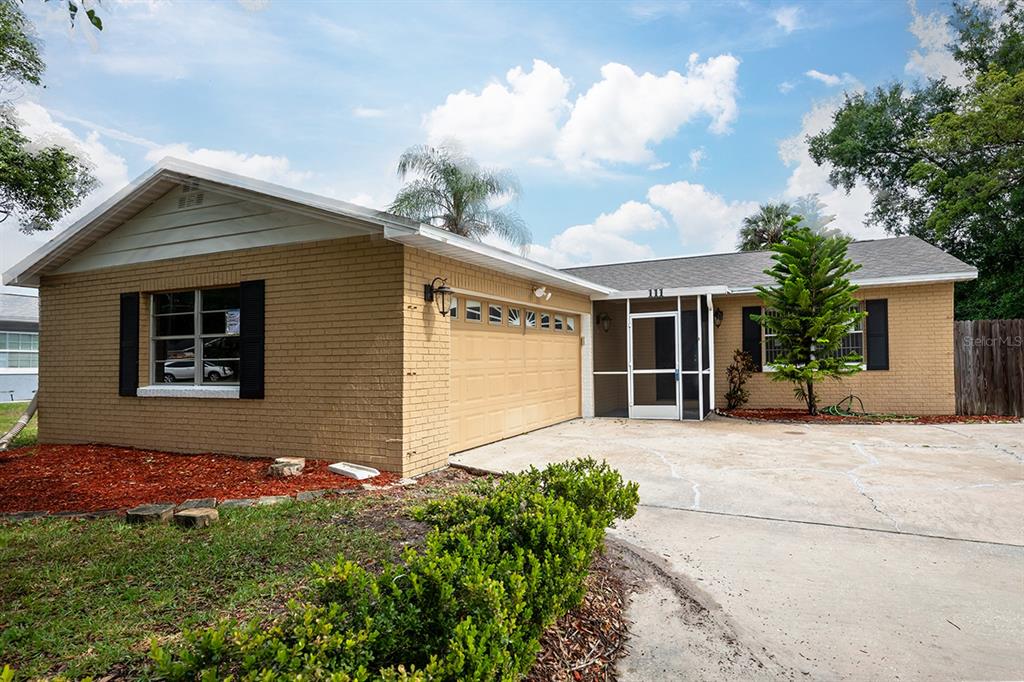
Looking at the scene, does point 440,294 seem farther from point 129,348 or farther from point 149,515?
point 129,348

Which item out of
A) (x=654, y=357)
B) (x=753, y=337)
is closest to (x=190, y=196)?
(x=654, y=357)

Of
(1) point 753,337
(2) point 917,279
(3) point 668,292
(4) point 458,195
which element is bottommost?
(1) point 753,337

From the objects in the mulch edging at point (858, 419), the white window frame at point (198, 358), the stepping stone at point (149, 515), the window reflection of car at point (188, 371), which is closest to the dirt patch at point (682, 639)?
the stepping stone at point (149, 515)

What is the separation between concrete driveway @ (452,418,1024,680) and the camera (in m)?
2.91

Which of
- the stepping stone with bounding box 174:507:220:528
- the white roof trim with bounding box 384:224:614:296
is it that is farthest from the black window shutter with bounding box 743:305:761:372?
the stepping stone with bounding box 174:507:220:528

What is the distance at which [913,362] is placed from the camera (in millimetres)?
12250

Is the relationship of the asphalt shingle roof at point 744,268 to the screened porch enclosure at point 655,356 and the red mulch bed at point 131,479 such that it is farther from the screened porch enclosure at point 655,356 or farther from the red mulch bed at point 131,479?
the red mulch bed at point 131,479

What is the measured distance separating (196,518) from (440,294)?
3.79m

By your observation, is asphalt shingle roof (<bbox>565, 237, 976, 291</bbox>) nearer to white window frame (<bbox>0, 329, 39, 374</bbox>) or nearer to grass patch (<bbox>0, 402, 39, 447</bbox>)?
grass patch (<bbox>0, 402, 39, 447</bbox>)

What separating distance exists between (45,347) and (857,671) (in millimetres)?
11771

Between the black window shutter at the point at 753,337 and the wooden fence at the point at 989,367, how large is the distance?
3916mm

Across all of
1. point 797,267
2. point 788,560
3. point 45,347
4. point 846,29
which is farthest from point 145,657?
point 846,29

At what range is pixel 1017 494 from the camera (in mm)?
5695

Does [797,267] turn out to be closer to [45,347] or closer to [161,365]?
[161,365]
